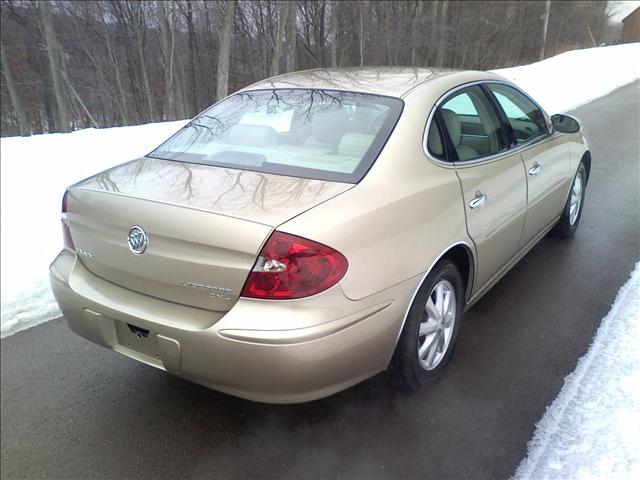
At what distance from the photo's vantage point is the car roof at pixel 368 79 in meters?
2.89

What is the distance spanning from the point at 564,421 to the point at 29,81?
3759 centimetres

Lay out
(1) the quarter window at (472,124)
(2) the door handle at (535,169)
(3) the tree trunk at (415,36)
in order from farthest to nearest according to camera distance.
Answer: (3) the tree trunk at (415,36) < (2) the door handle at (535,169) < (1) the quarter window at (472,124)

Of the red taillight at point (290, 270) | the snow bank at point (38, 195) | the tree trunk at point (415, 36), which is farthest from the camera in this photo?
the tree trunk at point (415, 36)

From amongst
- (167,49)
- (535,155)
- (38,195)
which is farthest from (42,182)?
(167,49)

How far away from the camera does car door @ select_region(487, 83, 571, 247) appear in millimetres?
3459

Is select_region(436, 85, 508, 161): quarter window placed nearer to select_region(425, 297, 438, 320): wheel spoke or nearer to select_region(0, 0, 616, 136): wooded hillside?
select_region(425, 297, 438, 320): wheel spoke

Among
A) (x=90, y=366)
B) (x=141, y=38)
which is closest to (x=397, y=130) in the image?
(x=90, y=366)

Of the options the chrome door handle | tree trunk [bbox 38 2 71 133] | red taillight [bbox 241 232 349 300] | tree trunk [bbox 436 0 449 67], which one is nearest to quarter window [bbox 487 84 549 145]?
the chrome door handle

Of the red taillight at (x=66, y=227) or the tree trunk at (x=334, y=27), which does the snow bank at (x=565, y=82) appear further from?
the tree trunk at (x=334, y=27)

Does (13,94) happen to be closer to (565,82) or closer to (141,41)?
(141,41)

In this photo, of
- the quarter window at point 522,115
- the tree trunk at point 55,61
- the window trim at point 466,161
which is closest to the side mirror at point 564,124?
the quarter window at point 522,115

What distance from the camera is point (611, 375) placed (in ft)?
8.63

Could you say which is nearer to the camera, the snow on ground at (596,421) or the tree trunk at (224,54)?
the snow on ground at (596,421)

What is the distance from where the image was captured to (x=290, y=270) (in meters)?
1.92
